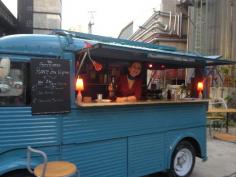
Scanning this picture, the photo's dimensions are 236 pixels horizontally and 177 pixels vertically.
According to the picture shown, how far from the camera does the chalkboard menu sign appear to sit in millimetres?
4289

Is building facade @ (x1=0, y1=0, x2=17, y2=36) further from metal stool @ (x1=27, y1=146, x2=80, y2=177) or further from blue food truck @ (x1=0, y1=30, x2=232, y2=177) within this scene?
metal stool @ (x1=27, y1=146, x2=80, y2=177)

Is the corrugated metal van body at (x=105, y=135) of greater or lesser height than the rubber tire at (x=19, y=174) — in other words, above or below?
above

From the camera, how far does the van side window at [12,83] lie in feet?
13.3

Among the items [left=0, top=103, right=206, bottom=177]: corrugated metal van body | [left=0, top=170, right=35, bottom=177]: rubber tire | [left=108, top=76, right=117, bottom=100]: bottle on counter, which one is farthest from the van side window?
[left=108, top=76, right=117, bottom=100]: bottle on counter

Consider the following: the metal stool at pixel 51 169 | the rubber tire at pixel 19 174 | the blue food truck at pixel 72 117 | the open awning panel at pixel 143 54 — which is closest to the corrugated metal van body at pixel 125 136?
the blue food truck at pixel 72 117

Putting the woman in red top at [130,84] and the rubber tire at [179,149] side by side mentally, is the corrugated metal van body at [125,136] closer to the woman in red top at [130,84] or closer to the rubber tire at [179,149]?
the rubber tire at [179,149]

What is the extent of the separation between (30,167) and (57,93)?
3.40 feet

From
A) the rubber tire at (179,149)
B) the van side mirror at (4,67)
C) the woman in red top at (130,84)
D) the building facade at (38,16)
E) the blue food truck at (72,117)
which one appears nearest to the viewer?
the van side mirror at (4,67)

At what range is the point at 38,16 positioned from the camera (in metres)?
16.5

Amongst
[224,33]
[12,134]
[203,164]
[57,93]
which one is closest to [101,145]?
[57,93]

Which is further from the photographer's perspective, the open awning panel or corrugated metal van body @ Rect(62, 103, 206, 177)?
corrugated metal van body @ Rect(62, 103, 206, 177)

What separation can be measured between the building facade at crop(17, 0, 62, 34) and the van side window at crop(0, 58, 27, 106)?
34.3ft

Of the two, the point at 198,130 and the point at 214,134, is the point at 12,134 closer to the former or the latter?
the point at 198,130

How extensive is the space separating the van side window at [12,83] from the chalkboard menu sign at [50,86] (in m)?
0.13
